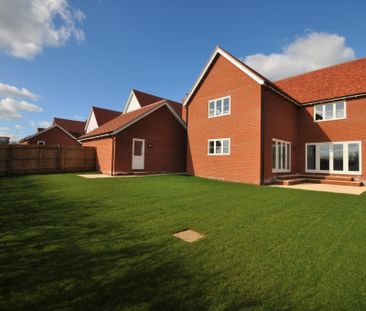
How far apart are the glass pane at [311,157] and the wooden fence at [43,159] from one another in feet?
57.2

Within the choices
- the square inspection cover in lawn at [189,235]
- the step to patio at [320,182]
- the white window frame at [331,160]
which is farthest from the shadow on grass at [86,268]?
the white window frame at [331,160]

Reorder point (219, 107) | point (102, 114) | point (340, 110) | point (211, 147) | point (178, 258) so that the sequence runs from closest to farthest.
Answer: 1. point (178, 258)
2. point (340, 110)
3. point (219, 107)
4. point (211, 147)
5. point (102, 114)

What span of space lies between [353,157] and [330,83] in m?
5.83

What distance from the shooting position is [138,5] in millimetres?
11688

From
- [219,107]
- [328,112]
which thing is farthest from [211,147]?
[328,112]

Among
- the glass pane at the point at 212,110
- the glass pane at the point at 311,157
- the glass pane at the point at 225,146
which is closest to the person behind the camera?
the glass pane at the point at 225,146

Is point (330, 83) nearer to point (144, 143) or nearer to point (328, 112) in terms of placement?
point (328, 112)

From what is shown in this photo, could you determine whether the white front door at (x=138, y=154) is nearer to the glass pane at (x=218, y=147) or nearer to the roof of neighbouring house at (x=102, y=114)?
the glass pane at (x=218, y=147)

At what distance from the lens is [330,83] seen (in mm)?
16547

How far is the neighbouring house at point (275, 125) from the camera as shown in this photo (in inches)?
549

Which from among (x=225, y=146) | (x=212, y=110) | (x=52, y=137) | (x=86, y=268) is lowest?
(x=86, y=268)

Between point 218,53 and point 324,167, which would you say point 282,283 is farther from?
point 218,53

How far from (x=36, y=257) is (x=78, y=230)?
129 centimetres

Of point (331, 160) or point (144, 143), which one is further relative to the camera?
point (144, 143)
